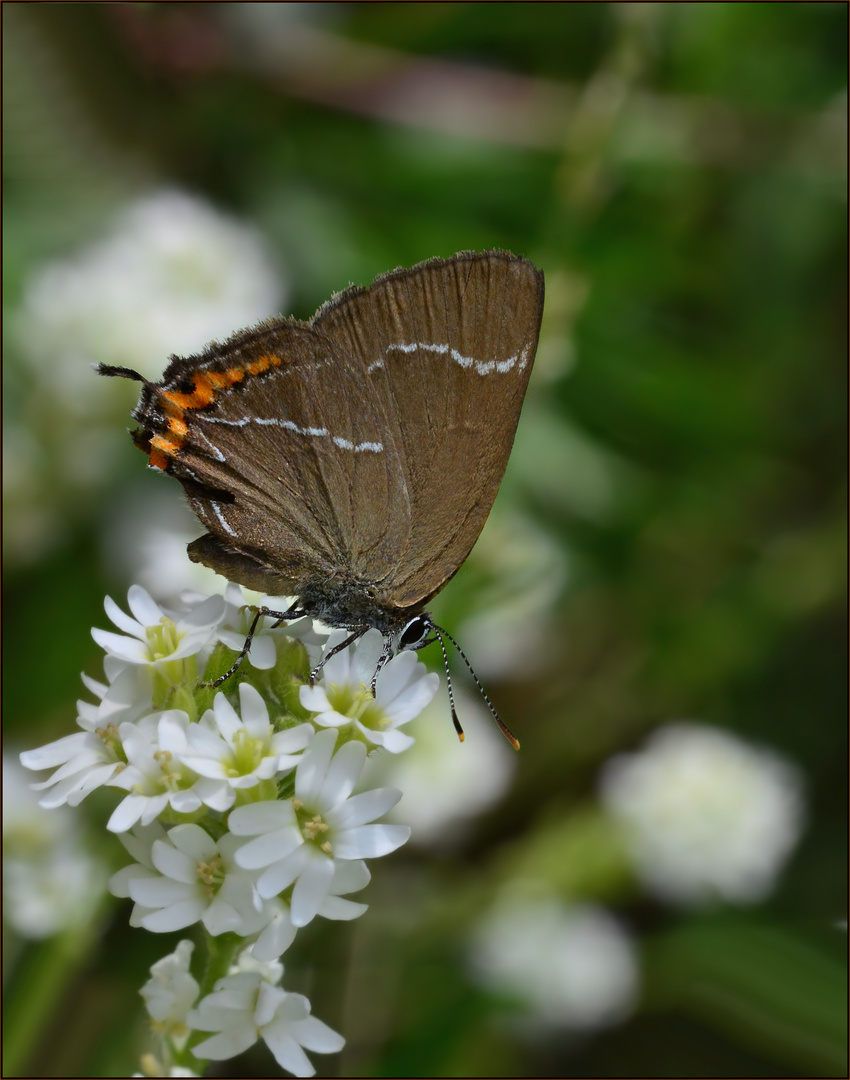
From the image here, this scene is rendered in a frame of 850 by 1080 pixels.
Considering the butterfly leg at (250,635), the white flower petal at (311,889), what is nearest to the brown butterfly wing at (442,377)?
the butterfly leg at (250,635)

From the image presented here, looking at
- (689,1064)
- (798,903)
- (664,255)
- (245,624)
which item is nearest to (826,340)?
(664,255)

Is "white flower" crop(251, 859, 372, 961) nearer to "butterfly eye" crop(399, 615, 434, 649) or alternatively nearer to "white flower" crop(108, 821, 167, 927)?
"white flower" crop(108, 821, 167, 927)

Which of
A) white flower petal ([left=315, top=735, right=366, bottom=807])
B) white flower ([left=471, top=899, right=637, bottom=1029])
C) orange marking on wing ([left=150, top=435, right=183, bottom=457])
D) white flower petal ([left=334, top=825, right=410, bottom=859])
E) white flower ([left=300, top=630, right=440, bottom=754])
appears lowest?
white flower ([left=471, top=899, right=637, bottom=1029])

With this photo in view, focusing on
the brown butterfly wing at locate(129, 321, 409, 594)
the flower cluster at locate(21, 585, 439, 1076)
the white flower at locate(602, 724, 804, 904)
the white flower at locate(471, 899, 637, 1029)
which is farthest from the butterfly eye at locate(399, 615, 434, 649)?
the white flower at locate(602, 724, 804, 904)

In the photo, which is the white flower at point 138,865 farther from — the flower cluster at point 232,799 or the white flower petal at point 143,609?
the white flower petal at point 143,609

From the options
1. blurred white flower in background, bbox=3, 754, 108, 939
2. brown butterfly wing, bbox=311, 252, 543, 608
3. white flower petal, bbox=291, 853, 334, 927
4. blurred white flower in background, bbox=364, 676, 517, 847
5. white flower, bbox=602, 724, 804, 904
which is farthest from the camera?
white flower, bbox=602, 724, 804, 904

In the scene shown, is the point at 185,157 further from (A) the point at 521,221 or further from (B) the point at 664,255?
(B) the point at 664,255
